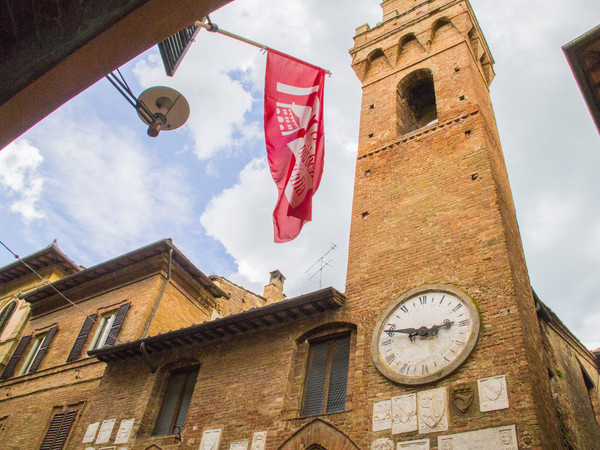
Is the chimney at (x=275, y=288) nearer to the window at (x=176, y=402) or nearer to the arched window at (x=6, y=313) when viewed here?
the arched window at (x=6, y=313)

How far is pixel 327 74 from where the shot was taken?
8.65m

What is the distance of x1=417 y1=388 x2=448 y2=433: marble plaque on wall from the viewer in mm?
7070

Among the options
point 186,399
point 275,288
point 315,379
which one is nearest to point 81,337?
point 186,399

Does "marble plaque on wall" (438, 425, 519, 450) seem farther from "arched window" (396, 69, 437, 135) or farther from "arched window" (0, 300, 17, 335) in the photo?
"arched window" (0, 300, 17, 335)

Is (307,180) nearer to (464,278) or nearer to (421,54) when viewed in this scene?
(464,278)

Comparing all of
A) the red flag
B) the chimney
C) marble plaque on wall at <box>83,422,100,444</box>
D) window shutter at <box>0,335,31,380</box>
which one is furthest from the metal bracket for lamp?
the chimney

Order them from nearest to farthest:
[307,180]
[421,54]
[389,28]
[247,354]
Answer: [307,180] < [247,354] < [421,54] < [389,28]

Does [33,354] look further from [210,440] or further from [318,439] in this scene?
[318,439]

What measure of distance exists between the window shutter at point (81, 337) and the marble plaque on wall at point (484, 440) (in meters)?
10.7

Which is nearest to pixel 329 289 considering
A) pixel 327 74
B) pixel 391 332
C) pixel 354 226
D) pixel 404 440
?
pixel 391 332

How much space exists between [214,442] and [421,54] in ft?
37.2

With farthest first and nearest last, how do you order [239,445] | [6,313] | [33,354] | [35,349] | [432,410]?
[6,313]
[35,349]
[33,354]
[239,445]
[432,410]

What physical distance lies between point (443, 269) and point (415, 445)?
3085 mm

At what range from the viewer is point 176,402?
10.8m
